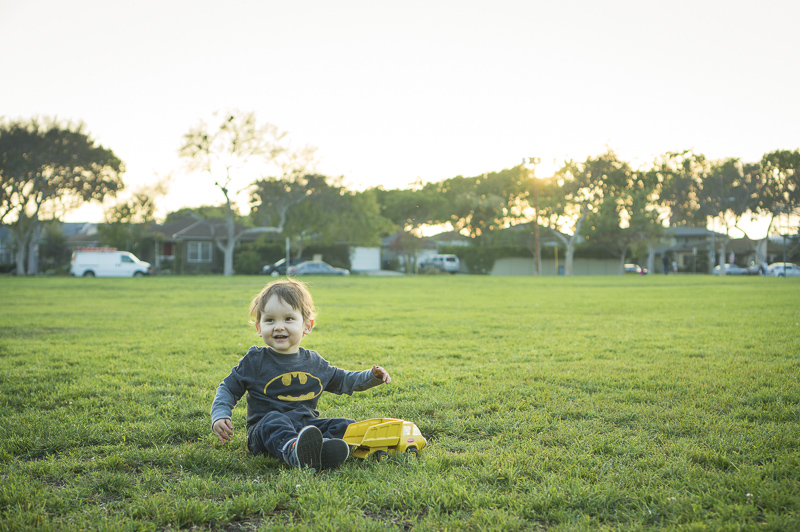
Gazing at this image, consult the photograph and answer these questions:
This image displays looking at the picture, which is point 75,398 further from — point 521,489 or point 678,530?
point 678,530

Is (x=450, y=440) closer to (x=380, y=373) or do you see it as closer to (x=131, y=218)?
(x=380, y=373)

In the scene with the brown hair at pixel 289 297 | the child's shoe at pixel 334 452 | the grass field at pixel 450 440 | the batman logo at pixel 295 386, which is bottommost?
the grass field at pixel 450 440

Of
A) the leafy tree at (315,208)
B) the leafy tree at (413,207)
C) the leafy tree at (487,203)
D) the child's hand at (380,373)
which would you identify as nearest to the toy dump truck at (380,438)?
the child's hand at (380,373)

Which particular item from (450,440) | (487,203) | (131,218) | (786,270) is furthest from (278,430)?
(786,270)

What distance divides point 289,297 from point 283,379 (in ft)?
1.56

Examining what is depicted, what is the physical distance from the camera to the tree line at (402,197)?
3762cm

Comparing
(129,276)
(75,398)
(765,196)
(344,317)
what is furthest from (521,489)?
(765,196)

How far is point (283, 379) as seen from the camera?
128 inches

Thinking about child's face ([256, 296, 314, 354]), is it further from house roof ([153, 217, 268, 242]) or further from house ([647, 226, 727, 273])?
house ([647, 226, 727, 273])

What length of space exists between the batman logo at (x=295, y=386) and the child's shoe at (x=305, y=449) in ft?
1.34

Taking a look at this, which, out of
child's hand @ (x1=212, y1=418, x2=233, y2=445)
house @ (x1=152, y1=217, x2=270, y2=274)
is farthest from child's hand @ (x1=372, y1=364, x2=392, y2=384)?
house @ (x1=152, y1=217, x2=270, y2=274)

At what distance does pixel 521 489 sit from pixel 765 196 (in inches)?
2347

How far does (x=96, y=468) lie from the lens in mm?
2875

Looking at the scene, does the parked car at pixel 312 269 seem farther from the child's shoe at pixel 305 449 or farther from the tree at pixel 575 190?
the child's shoe at pixel 305 449
